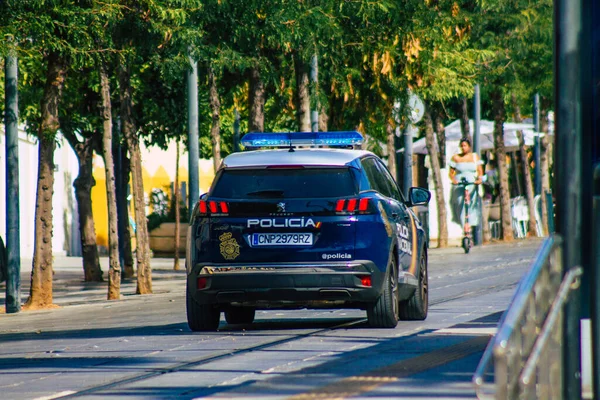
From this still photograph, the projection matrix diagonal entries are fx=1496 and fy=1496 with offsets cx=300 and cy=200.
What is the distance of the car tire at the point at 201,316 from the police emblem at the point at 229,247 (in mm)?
677

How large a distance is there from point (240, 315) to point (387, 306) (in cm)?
218

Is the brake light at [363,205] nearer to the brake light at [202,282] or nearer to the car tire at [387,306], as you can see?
the car tire at [387,306]

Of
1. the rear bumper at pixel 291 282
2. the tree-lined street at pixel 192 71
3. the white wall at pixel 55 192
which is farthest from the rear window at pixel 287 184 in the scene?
the white wall at pixel 55 192

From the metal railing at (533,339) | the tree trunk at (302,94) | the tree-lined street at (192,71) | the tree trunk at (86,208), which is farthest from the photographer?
the tree trunk at (86,208)

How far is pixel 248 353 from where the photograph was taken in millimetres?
11367

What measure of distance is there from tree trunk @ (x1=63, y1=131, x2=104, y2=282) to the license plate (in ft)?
45.1

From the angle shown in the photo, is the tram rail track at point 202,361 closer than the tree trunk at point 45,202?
Yes

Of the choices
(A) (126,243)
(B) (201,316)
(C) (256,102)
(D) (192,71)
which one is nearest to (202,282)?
(B) (201,316)

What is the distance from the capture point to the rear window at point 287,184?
1313 centimetres

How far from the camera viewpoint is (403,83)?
25.0 m

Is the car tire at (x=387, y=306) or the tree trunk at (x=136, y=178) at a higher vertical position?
the tree trunk at (x=136, y=178)

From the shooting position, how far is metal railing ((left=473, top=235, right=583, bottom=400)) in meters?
5.16

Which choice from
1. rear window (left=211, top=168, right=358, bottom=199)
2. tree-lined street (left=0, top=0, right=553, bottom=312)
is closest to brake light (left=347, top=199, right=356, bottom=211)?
rear window (left=211, top=168, right=358, bottom=199)

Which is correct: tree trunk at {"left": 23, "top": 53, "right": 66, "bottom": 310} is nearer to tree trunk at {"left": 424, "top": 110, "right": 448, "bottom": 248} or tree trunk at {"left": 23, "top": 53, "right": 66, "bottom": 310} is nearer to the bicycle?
the bicycle
